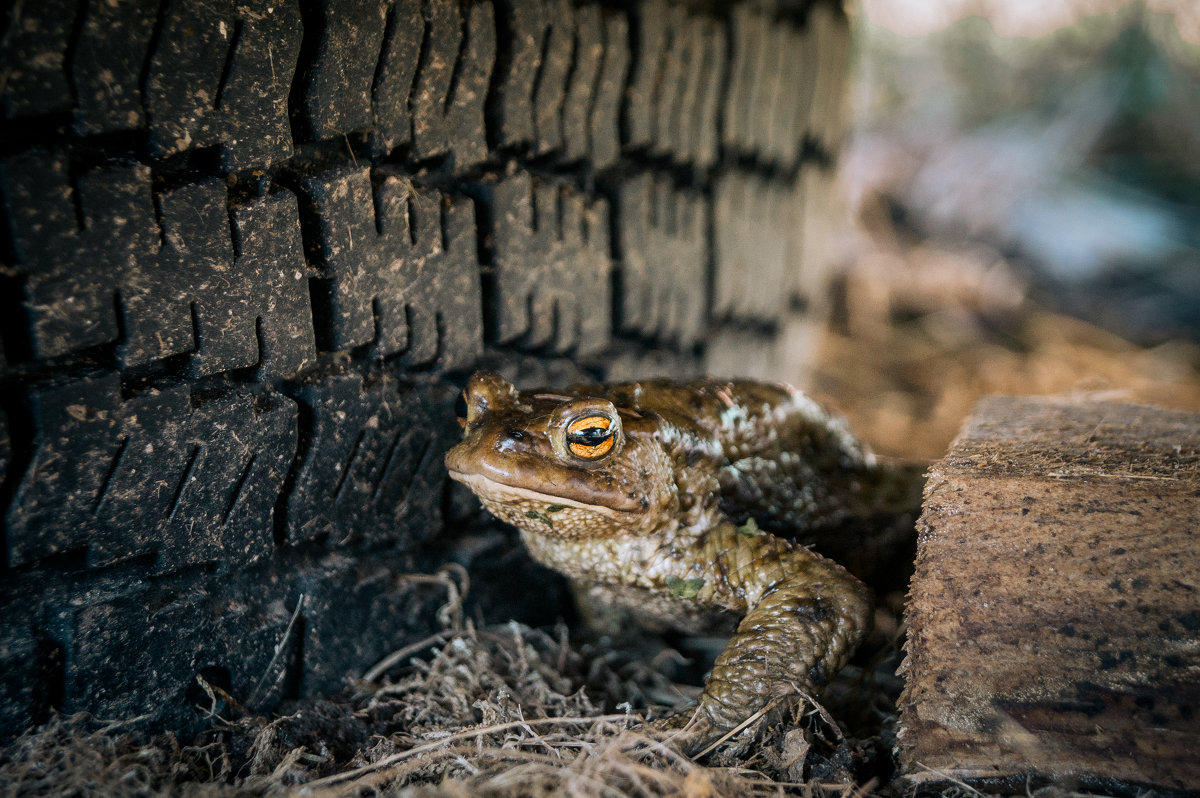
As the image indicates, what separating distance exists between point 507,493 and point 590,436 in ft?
0.72

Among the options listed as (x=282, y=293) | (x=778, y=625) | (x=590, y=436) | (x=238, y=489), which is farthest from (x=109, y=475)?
(x=778, y=625)

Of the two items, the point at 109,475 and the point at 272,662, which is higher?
the point at 109,475

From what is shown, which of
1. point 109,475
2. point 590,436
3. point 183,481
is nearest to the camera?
point 109,475

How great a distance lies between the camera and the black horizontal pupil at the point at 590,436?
177cm

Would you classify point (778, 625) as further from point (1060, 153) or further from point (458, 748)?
point (1060, 153)

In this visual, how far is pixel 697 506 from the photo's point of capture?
2.02m

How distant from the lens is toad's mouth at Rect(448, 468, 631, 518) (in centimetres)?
174

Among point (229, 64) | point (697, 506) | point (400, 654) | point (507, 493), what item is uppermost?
point (229, 64)

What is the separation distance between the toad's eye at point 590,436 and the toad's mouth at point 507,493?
11cm

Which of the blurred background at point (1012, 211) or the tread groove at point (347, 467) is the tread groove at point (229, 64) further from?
the blurred background at point (1012, 211)

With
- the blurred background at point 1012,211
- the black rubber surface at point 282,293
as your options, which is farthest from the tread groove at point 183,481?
the blurred background at point 1012,211

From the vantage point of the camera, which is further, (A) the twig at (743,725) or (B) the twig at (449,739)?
(A) the twig at (743,725)

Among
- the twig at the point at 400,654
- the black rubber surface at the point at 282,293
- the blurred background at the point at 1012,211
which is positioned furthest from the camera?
the blurred background at the point at 1012,211

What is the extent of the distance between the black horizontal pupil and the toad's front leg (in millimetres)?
439
